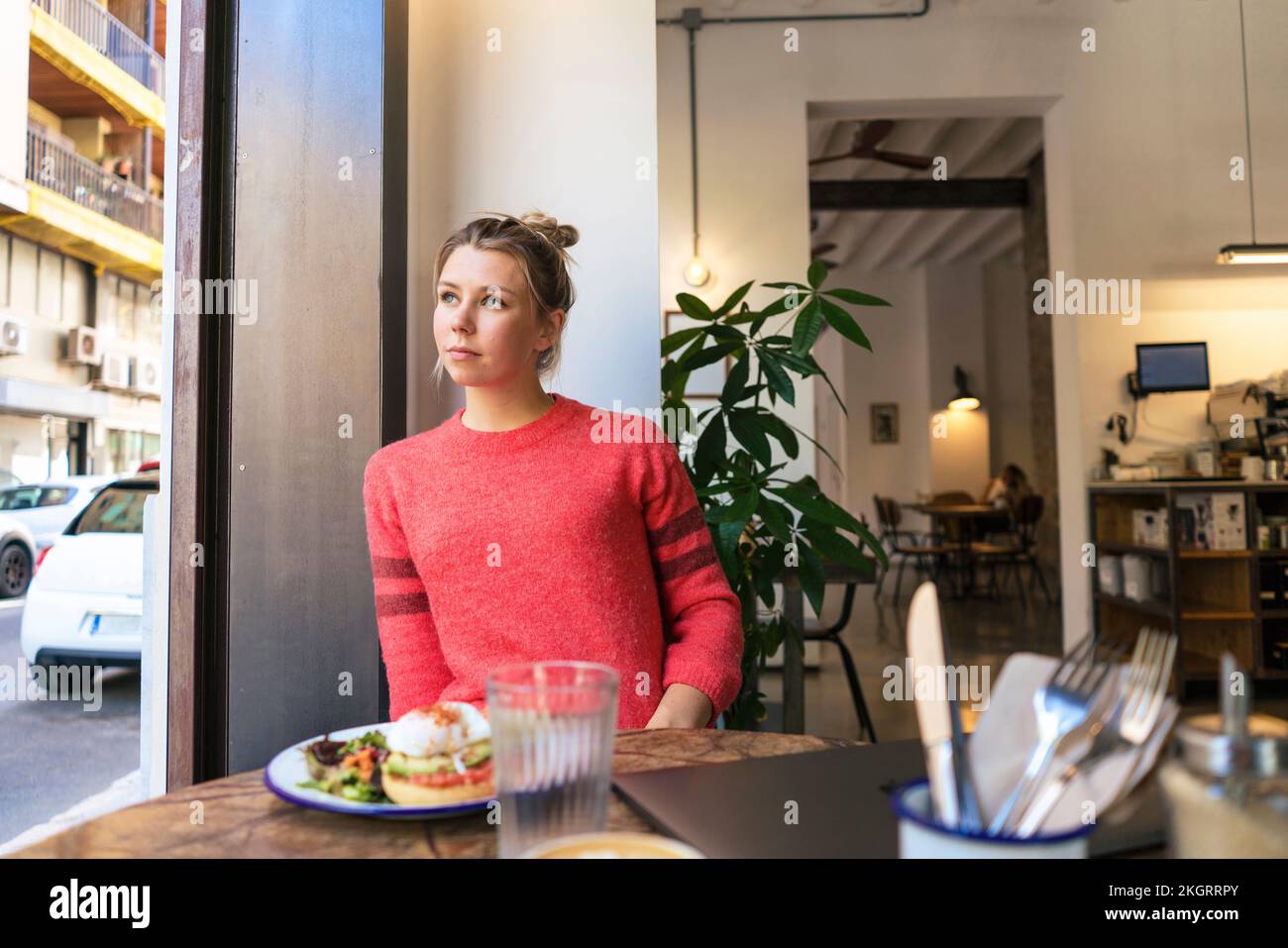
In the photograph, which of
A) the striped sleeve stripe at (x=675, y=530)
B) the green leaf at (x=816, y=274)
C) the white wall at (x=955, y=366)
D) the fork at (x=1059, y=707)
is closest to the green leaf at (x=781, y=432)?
the green leaf at (x=816, y=274)

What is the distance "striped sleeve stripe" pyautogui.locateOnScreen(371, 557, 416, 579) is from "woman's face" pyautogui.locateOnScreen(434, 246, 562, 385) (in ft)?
0.96

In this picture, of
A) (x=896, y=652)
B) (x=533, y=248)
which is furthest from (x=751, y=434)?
(x=896, y=652)

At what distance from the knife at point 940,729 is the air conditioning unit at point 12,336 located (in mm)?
1546

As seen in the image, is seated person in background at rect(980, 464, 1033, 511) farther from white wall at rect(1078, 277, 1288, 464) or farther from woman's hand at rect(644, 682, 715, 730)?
woman's hand at rect(644, 682, 715, 730)

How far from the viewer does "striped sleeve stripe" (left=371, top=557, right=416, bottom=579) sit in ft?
4.63

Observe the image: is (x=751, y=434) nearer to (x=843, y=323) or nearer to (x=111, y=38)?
(x=843, y=323)

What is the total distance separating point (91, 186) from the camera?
64.1 inches

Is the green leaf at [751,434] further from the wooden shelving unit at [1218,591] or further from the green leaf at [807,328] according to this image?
the wooden shelving unit at [1218,591]

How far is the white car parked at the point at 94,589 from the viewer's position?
5.34 ft

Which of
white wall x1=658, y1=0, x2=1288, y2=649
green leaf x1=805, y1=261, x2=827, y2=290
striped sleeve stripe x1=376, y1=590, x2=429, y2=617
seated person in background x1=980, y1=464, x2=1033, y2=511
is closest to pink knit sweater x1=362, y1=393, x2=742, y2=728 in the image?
striped sleeve stripe x1=376, y1=590, x2=429, y2=617

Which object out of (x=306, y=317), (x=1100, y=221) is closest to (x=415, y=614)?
(x=306, y=317)

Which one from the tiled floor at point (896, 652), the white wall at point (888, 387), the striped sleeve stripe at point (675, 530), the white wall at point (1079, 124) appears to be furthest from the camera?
the white wall at point (888, 387)

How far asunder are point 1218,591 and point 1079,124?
2828mm
